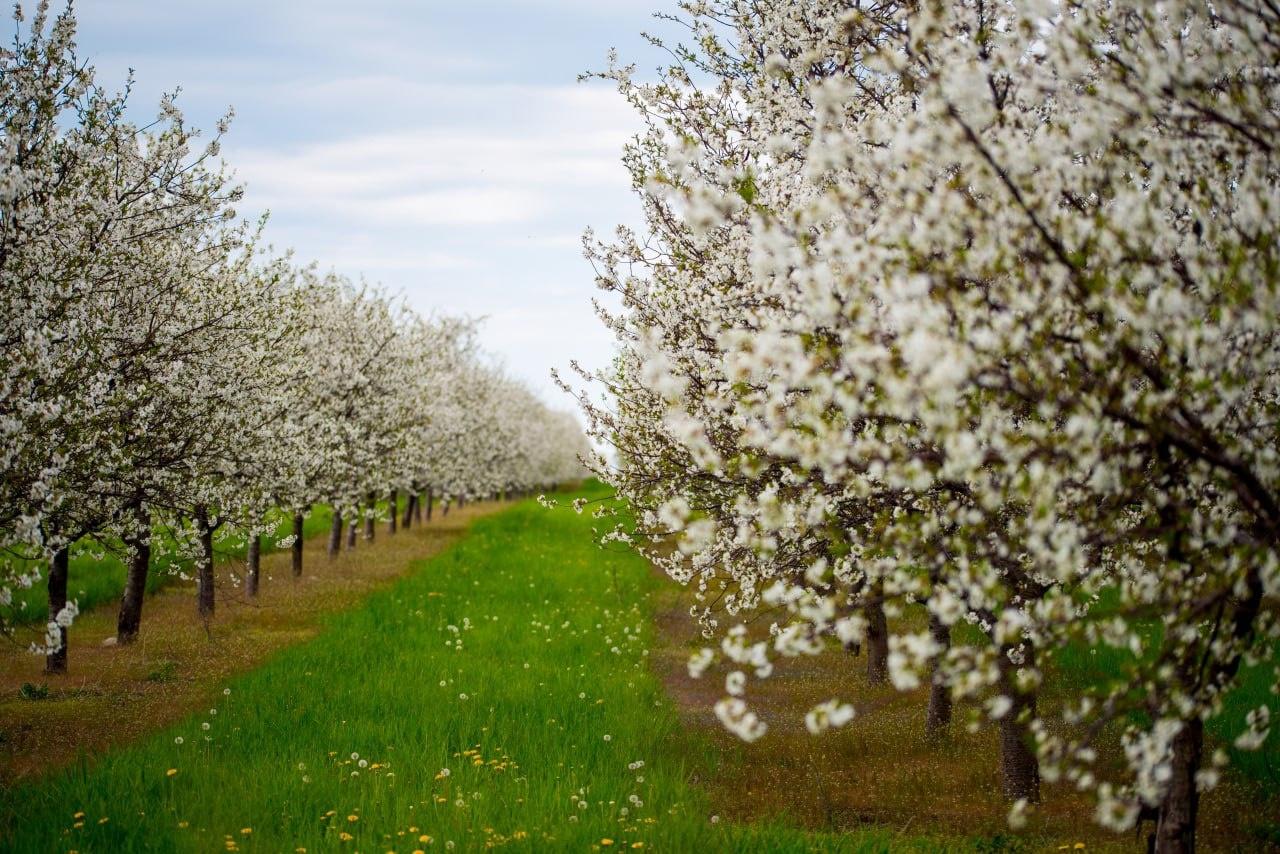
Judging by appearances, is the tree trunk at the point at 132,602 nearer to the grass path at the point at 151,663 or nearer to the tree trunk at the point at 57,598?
the grass path at the point at 151,663

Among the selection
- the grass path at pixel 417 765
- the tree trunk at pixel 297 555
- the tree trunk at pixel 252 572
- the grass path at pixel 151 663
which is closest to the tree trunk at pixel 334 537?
the grass path at pixel 151 663

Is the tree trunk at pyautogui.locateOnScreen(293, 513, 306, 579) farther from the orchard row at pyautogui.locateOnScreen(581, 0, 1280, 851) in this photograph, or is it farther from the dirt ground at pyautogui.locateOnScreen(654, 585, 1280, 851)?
the orchard row at pyautogui.locateOnScreen(581, 0, 1280, 851)

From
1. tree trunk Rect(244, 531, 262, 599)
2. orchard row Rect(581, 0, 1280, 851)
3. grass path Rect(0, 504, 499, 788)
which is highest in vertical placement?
orchard row Rect(581, 0, 1280, 851)

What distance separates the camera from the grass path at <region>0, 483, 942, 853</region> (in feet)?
27.6

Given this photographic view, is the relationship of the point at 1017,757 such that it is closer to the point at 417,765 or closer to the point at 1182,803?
the point at 1182,803

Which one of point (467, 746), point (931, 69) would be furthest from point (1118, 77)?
point (467, 746)

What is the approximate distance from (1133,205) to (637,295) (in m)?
7.80

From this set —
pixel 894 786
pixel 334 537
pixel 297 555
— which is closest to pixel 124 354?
pixel 894 786

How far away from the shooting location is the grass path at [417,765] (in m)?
8.41

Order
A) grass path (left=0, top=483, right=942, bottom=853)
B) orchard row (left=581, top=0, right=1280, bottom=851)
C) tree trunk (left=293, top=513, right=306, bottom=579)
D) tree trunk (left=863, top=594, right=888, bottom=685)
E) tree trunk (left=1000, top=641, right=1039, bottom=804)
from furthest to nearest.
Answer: tree trunk (left=293, top=513, right=306, bottom=579) < tree trunk (left=863, top=594, right=888, bottom=685) < tree trunk (left=1000, top=641, right=1039, bottom=804) < grass path (left=0, top=483, right=942, bottom=853) < orchard row (left=581, top=0, right=1280, bottom=851)

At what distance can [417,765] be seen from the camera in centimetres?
1030

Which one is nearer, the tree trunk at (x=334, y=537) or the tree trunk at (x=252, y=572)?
the tree trunk at (x=252, y=572)

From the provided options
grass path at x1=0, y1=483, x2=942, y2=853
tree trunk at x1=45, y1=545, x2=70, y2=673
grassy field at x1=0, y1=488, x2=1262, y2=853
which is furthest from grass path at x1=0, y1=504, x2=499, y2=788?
grass path at x1=0, y1=483, x2=942, y2=853

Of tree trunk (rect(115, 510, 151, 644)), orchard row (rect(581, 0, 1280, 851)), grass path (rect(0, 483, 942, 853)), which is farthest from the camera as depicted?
tree trunk (rect(115, 510, 151, 644))
